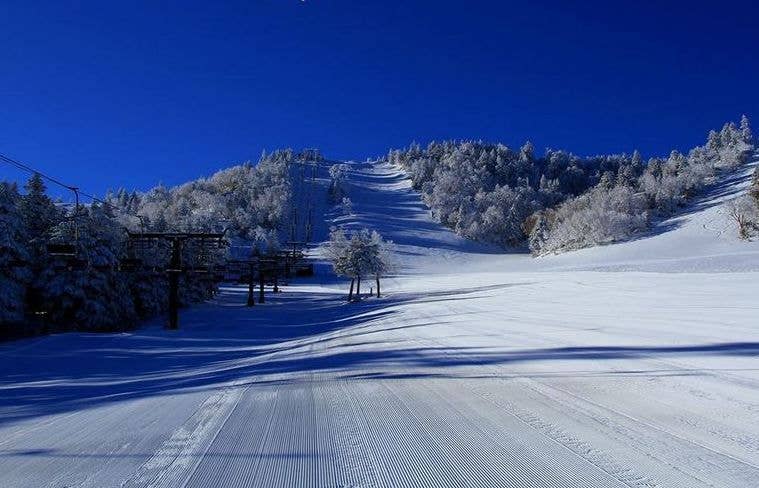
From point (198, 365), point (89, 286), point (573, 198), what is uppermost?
A: point (573, 198)

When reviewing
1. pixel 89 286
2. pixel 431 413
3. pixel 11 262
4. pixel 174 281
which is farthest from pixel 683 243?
pixel 431 413

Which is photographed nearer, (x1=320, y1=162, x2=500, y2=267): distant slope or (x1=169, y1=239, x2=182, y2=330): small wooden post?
(x1=169, y1=239, x2=182, y2=330): small wooden post

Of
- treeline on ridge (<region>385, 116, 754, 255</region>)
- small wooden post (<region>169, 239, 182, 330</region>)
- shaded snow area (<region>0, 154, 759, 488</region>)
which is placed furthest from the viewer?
treeline on ridge (<region>385, 116, 754, 255</region>)

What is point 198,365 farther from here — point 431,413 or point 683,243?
point 683,243

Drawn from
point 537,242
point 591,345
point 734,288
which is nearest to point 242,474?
point 591,345

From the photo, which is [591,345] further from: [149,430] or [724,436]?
[149,430]

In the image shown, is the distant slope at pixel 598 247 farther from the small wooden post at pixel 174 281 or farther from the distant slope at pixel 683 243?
the small wooden post at pixel 174 281

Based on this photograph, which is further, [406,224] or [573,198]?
[573,198]

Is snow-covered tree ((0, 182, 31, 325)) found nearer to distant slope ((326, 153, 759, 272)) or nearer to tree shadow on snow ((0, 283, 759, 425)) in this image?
tree shadow on snow ((0, 283, 759, 425))

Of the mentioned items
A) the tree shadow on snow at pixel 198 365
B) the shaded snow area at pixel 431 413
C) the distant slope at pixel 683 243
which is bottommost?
the tree shadow on snow at pixel 198 365

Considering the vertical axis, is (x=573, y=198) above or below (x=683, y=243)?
above

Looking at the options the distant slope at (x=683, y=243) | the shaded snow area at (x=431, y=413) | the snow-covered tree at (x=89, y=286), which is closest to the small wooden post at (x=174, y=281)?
the snow-covered tree at (x=89, y=286)

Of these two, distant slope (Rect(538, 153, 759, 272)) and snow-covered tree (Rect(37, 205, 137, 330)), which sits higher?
distant slope (Rect(538, 153, 759, 272))

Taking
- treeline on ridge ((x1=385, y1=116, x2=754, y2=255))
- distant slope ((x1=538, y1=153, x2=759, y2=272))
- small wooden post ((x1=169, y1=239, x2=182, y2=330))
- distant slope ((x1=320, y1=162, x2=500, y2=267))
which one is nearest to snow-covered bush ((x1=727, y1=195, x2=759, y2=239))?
distant slope ((x1=538, y1=153, x2=759, y2=272))
